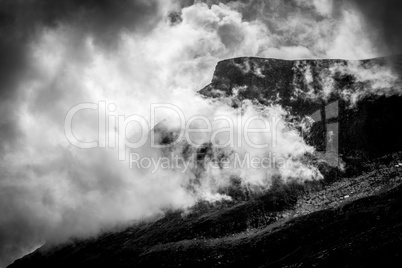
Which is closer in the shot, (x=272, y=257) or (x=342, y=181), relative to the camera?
(x=272, y=257)

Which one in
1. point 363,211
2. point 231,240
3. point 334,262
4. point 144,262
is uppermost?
point 363,211

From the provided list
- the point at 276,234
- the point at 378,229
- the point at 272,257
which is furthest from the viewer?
the point at 276,234

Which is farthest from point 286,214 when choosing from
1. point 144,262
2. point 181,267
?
point 144,262

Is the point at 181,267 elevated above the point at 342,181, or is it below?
below

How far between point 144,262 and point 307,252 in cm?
10463

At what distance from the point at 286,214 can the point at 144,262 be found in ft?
304

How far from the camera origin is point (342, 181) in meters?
197

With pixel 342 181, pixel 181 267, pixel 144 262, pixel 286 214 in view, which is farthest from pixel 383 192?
pixel 144 262

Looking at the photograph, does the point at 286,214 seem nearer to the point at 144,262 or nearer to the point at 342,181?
the point at 342,181

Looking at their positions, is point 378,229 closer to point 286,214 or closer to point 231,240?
point 286,214

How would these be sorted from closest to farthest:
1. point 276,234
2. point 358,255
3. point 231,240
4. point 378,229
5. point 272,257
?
point 358,255
point 378,229
point 272,257
point 276,234
point 231,240

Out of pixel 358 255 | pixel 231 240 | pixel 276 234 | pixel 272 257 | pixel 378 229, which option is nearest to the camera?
pixel 358 255

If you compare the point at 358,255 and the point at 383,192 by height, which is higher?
the point at 383,192

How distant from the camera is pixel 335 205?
572 ft
